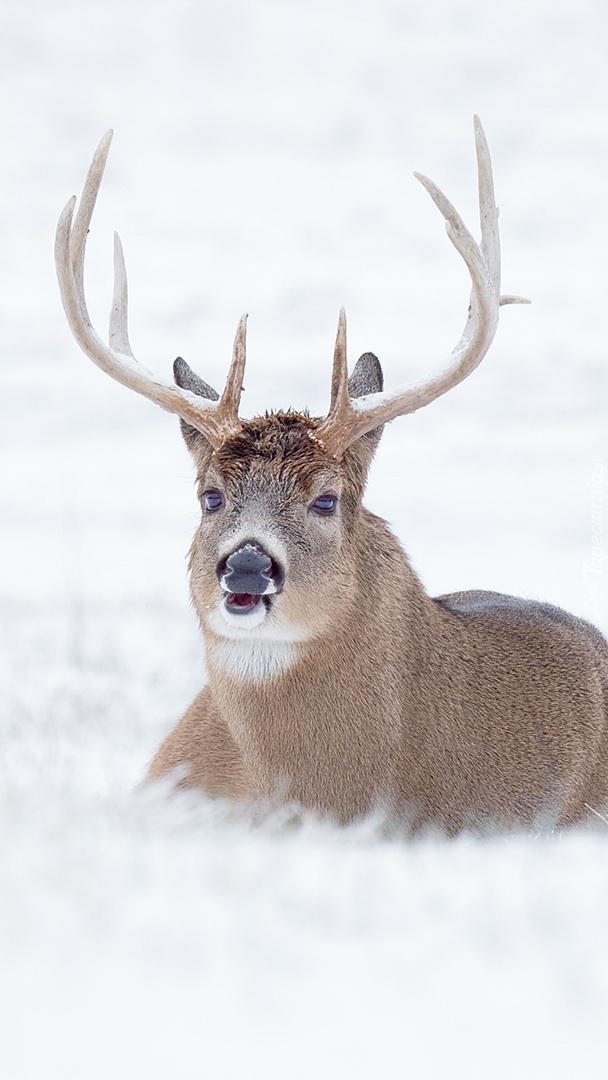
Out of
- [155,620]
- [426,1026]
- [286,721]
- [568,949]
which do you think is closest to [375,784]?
[286,721]

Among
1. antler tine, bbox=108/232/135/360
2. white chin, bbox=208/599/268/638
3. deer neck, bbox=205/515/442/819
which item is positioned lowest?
deer neck, bbox=205/515/442/819

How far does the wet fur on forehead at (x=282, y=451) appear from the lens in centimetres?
484

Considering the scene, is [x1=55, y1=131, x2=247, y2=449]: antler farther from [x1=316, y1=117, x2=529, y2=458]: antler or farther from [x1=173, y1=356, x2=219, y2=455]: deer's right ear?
[x1=316, y1=117, x2=529, y2=458]: antler

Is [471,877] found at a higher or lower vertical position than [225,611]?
lower

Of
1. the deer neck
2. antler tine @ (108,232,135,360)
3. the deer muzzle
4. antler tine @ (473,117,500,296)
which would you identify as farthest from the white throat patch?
antler tine @ (473,117,500,296)

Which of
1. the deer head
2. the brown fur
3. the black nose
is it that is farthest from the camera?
the brown fur

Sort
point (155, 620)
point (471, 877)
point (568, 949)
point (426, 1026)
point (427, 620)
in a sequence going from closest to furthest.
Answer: point (426, 1026), point (568, 949), point (471, 877), point (427, 620), point (155, 620)

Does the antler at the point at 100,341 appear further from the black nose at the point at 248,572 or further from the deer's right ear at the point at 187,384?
the black nose at the point at 248,572

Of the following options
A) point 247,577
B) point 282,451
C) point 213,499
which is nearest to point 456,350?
point 282,451

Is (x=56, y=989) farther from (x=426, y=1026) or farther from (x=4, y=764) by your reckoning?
(x=4, y=764)

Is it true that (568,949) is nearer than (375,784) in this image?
Yes

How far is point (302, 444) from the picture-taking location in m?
4.89

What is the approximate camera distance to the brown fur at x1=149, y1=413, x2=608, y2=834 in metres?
4.76

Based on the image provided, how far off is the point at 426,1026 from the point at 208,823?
1.83 m
